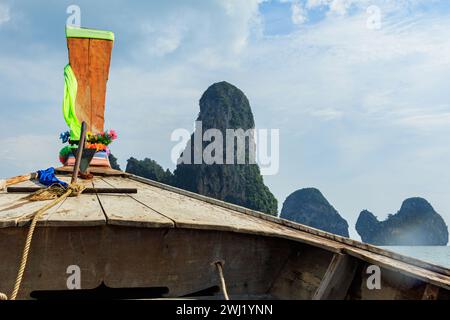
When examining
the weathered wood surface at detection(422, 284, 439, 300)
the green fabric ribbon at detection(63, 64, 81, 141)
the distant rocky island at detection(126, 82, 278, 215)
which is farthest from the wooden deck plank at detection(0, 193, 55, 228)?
the distant rocky island at detection(126, 82, 278, 215)

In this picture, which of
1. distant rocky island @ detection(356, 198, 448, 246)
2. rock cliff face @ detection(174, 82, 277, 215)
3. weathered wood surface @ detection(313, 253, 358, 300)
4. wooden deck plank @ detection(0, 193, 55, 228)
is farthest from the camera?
distant rocky island @ detection(356, 198, 448, 246)

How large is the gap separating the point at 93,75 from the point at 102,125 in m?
0.94

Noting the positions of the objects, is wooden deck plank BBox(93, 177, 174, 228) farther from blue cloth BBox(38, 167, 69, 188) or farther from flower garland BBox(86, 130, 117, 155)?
flower garland BBox(86, 130, 117, 155)

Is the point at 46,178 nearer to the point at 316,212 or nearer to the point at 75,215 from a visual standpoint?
the point at 75,215

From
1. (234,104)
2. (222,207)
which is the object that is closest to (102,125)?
(222,207)

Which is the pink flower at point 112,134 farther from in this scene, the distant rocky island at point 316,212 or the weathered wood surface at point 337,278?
the distant rocky island at point 316,212

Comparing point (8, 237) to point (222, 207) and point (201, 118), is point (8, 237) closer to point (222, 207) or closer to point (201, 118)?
point (222, 207)

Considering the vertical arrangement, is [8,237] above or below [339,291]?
above

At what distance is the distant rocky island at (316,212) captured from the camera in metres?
93.3

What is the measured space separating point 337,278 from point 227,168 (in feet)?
202

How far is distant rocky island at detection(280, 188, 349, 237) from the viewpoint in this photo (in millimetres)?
93312

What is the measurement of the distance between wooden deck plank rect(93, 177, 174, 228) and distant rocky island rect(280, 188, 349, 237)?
93432mm
